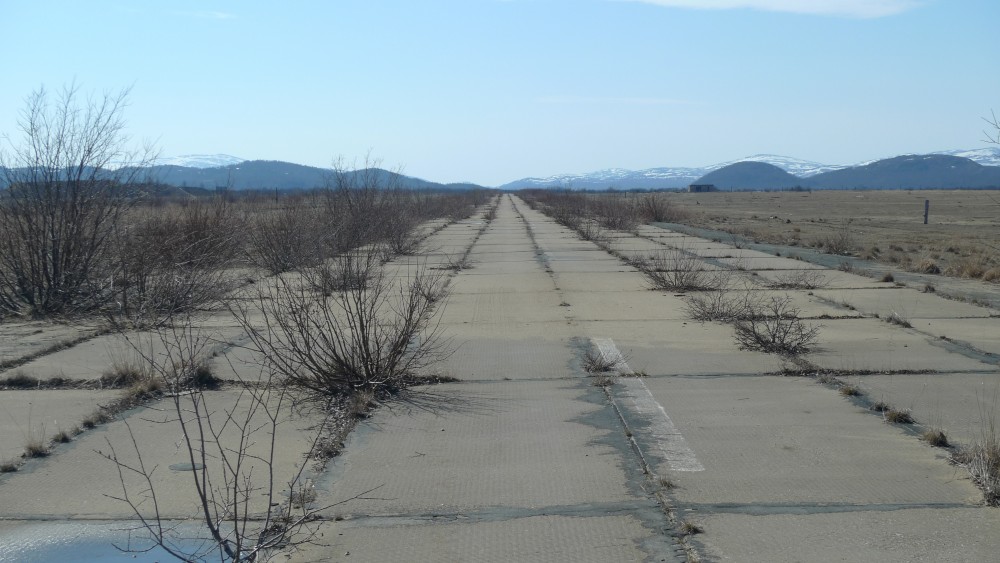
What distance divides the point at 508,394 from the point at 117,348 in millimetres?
5134

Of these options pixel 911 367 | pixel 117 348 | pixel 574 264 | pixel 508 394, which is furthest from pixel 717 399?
pixel 574 264

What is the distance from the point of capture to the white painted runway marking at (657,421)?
629 cm

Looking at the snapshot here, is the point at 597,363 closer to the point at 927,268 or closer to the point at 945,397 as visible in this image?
the point at 945,397

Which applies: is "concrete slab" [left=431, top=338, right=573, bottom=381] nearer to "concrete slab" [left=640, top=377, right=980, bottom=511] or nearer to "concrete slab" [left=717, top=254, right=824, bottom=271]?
"concrete slab" [left=640, top=377, right=980, bottom=511]

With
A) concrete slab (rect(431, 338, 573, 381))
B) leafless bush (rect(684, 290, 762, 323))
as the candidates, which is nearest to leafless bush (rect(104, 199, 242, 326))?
concrete slab (rect(431, 338, 573, 381))

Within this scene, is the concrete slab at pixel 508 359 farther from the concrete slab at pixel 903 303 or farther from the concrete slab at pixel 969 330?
the concrete slab at pixel 903 303

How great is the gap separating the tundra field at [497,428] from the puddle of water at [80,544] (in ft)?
0.07

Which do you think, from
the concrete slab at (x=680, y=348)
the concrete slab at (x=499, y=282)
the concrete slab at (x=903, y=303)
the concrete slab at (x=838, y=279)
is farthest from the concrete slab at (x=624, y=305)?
the concrete slab at (x=838, y=279)

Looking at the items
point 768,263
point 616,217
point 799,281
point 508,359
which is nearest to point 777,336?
point 508,359

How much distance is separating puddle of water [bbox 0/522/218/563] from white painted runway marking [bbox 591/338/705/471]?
3.26 meters

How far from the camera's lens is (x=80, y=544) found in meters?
4.99

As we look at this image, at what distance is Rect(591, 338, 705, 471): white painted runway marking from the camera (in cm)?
629

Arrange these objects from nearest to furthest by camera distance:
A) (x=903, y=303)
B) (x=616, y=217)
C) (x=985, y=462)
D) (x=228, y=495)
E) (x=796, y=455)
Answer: (x=228, y=495), (x=985, y=462), (x=796, y=455), (x=903, y=303), (x=616, y=217)

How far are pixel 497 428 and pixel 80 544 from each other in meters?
3.25
